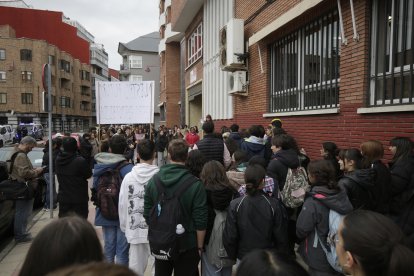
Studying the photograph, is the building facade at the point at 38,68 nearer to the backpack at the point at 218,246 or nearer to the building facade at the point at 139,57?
the building facade at the point at 139,57

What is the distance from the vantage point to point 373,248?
159 cm

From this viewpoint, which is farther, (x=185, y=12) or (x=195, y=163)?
(x=185, y=12)

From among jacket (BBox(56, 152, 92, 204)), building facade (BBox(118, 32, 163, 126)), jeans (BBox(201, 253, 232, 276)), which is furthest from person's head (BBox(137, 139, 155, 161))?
building facade (BBox(118, 32, 163, 126))

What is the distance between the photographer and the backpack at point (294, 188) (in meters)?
4.62

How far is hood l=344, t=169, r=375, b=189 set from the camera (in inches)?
140

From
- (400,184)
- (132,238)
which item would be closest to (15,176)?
(132,238)

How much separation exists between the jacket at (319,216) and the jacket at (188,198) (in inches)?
35.9

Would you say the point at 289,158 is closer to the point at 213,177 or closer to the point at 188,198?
the point at 213,177

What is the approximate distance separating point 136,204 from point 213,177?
900 millimetres

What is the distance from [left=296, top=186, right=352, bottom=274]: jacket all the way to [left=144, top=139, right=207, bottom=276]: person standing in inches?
36.5

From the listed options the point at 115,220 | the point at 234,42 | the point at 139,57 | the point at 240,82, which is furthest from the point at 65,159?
the point at 139,57

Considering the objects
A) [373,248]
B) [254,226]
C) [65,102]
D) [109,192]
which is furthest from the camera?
[65,102]

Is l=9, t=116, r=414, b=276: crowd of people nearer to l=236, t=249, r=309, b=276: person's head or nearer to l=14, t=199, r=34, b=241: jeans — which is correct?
l=236, t=249, r=309, b=276: person's head

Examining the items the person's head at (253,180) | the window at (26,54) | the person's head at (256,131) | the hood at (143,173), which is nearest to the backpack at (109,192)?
the hood at (143,173)
